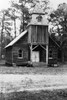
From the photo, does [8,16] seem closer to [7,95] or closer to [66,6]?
[66,6]

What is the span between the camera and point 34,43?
96.8 ft

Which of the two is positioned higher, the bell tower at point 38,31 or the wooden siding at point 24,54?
the bell tower at point 38,31

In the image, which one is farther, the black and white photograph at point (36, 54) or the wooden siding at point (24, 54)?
the wooden siding at point (24, 54)

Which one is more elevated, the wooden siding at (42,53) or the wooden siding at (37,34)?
the wooden siding at (37,34)

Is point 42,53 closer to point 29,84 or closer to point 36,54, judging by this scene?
point 36,54

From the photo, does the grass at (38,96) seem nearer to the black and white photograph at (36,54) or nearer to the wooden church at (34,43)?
the black and white photograph at (36,54)

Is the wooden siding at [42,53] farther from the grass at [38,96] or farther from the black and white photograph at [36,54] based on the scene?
the grass at [38,96]

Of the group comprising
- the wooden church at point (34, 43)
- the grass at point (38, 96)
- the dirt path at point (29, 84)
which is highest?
the wooden church at point (34, 43)

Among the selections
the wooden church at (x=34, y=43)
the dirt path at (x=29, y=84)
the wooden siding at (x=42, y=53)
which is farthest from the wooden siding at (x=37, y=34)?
the dirt path at (x=29, y=84)

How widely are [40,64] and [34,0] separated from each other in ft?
71.2

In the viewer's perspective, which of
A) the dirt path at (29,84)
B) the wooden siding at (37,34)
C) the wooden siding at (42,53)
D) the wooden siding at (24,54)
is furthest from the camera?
the wooden siding at (42,53)

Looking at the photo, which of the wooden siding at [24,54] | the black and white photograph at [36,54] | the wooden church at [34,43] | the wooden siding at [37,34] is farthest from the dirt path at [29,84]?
the wooden siding at [24,54]

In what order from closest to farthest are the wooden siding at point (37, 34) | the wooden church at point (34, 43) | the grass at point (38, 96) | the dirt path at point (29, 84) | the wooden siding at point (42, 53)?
the grass at point (38, 96)
the dirt path at point (29, 84)
the wooden siding at point (37, 34)
the wooden church at point (34, 43)
the wooden siding at point (42, 53)

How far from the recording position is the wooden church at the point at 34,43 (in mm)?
29656
